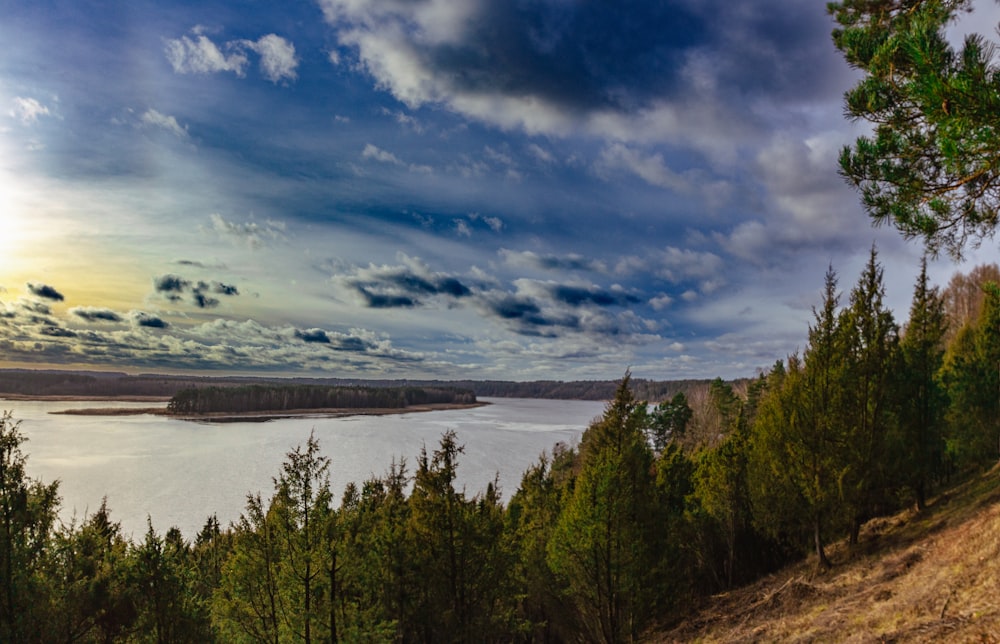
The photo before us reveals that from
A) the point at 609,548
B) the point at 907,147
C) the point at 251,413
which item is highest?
the point at 907,147

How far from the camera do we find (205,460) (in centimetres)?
7119

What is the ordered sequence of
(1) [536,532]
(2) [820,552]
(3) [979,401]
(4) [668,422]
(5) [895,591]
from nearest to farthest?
1. (5) [895,591]
2. (2) [820,552]
3. (3) [979,401]
4. (1) [536,532]
5. (4) [668,422]

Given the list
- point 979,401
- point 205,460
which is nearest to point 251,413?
point 205,460

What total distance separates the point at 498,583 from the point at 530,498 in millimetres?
14002

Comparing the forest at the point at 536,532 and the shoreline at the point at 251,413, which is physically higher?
the forest at the point at 536,532

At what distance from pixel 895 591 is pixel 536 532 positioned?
53.3 ft

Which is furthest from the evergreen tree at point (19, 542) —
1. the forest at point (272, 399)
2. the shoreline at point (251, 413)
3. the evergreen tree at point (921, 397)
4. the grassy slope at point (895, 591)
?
the forest at point (272, 399)

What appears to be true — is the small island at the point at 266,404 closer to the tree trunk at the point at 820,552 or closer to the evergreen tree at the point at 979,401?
the tree trunk at the point at 820,552

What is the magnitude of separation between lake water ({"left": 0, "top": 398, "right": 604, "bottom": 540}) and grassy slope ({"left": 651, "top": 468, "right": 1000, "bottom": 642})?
12695 mm

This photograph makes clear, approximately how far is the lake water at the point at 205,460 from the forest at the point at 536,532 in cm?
626

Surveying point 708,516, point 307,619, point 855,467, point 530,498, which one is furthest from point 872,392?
point 307,619

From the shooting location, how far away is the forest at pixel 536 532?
1552 cm

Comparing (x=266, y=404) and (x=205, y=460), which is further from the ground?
(x=266, y=404)

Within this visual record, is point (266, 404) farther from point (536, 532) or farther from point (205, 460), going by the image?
point (536, 532)
